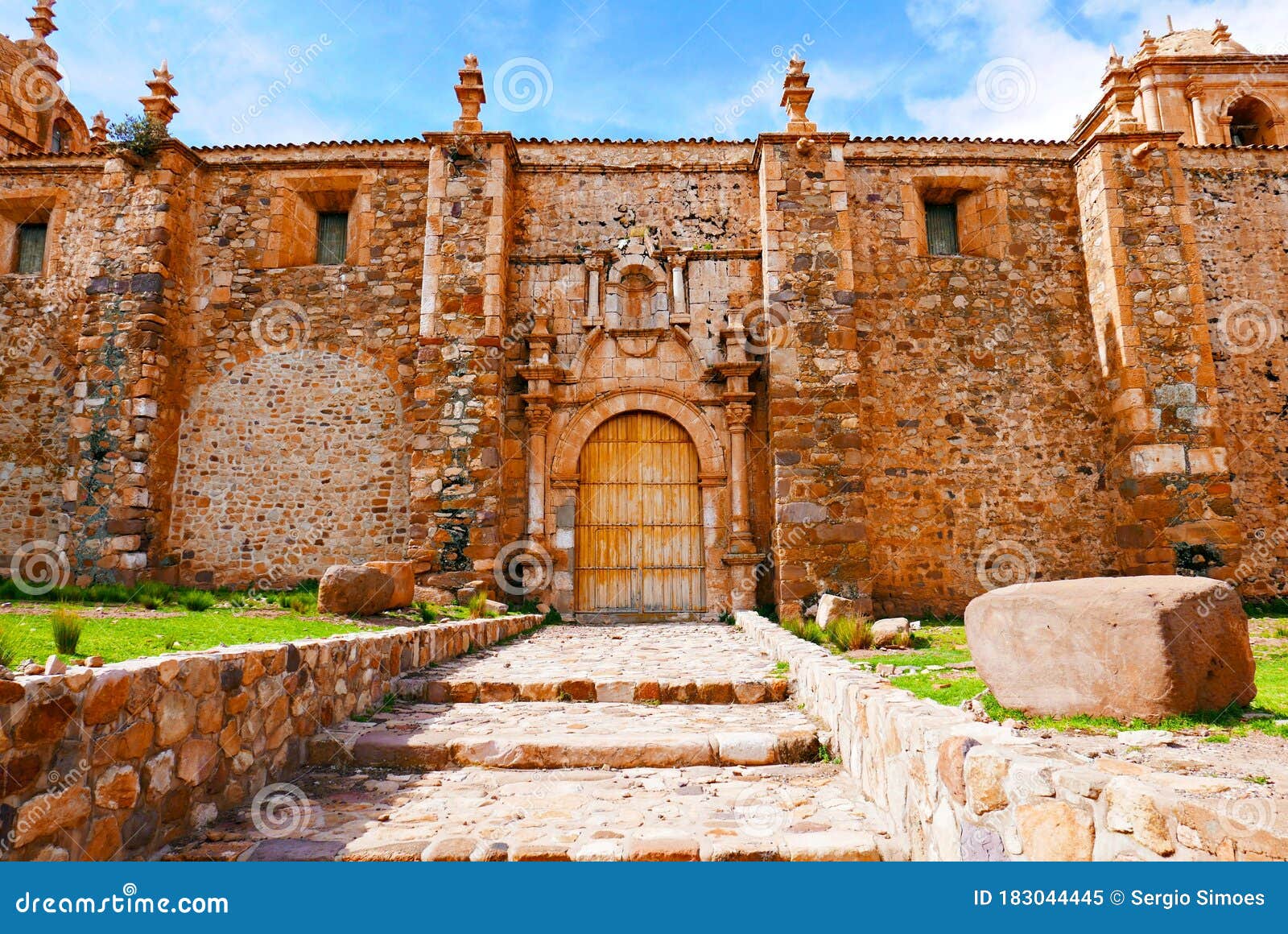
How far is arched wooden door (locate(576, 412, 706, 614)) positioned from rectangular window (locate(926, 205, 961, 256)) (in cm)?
580

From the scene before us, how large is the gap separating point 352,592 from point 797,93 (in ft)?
34.1

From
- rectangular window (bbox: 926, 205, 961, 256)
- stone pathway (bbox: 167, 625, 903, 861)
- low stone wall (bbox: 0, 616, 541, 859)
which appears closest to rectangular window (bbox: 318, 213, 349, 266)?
stone pathway (bbox: 167, 625, 903, 861)

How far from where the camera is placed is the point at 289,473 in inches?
488

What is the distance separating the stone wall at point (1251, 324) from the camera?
12.2 meters

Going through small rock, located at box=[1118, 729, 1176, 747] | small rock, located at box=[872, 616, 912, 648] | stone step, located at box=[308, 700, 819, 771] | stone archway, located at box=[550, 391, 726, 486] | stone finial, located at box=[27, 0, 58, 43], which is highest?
stone finial, located at box=[27, 0, 58, 43]

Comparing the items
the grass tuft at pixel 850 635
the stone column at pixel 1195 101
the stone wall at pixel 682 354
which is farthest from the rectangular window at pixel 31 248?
the stone column at pixel 1195 101

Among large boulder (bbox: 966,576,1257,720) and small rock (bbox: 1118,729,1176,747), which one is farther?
large boulder (bbox: 966,576,1257,720)

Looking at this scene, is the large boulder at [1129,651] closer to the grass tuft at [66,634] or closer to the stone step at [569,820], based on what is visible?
the stone step at [569,820]

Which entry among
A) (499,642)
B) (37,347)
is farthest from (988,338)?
(37,347)

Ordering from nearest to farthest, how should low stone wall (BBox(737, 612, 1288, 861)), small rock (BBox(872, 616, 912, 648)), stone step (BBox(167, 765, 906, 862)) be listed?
low stone wall (BBox(737, 612, 1288, 861))
stone step (BBox(167, 765, 906, 862))
small rock (BBox(872, 616, 912, 648))

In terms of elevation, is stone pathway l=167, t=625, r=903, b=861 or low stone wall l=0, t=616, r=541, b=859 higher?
low stone wall l=0, t=616, r=541, b=859

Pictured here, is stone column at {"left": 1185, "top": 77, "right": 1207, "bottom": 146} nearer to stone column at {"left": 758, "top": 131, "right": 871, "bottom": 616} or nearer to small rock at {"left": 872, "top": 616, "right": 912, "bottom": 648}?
stone column at {"left": 758, "top": 131, "right": 871, "bottom": 616}

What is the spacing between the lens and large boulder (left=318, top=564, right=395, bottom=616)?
822 cm

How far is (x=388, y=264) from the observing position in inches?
504
